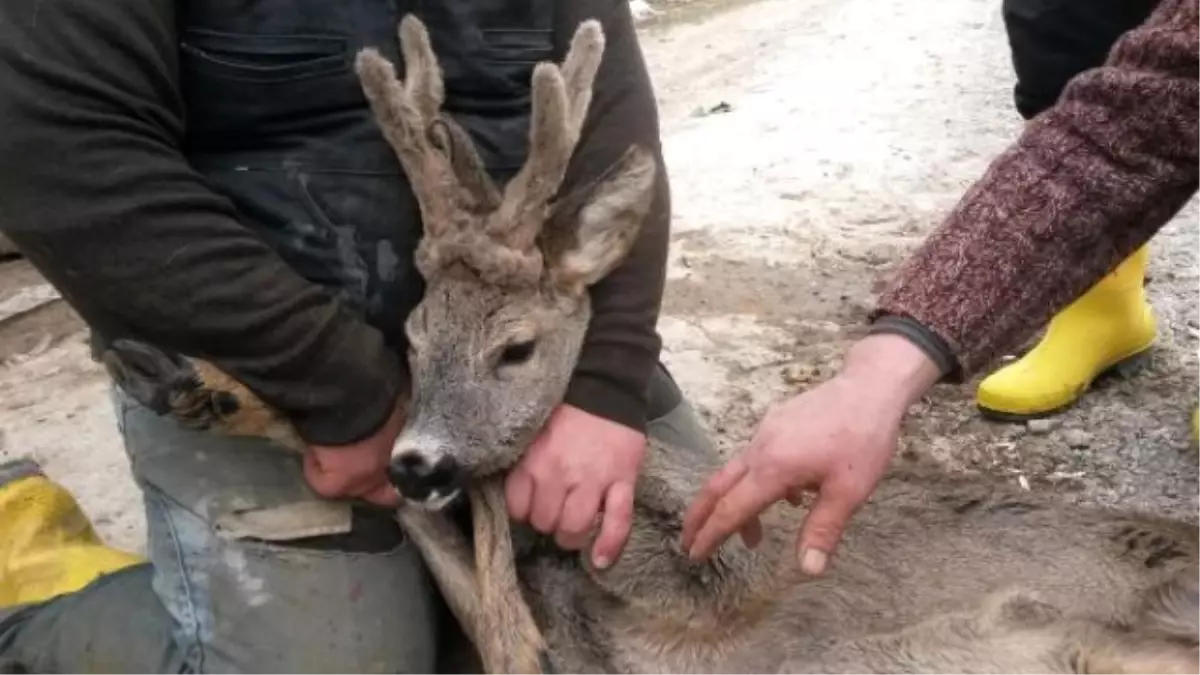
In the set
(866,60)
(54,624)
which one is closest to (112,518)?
(54,624)

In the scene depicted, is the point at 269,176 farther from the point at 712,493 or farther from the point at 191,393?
the point at 712,493

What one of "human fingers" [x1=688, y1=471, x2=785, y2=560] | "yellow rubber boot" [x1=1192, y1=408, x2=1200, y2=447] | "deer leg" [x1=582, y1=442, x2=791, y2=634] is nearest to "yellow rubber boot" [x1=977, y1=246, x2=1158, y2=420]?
"yellow rubber boot" [x1=1192, y1=408, x2=1200, y2=447]

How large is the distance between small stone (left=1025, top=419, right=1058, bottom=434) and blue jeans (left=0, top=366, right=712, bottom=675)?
139 cm

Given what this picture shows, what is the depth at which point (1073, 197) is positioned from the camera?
6.27ft

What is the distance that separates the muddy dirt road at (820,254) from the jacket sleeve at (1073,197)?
0.92m

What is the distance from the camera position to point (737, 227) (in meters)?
4.27

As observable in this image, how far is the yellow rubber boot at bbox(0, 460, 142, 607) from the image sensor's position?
2.45 m

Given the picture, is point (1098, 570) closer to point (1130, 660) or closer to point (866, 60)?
point (1130, 660)

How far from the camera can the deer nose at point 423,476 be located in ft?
5.80

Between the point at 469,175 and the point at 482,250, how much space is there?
90mm

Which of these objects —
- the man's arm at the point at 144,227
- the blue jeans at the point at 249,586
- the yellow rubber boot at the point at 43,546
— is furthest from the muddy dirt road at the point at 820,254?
the man's arm at the point at 144,227

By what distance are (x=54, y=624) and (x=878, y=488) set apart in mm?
1175

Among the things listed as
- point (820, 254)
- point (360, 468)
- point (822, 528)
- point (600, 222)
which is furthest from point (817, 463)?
point (820, 254)

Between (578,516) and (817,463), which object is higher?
(817,463)
